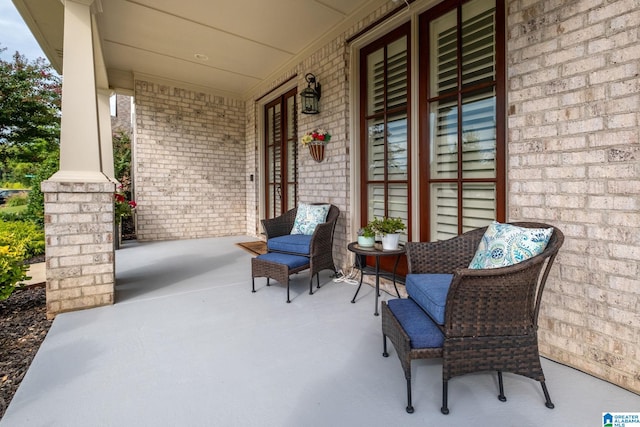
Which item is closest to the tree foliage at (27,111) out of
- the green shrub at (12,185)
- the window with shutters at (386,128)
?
the green shrub at (12,185)

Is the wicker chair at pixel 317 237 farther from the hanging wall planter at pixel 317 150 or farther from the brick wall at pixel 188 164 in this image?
the brick wall at pixel 188 164

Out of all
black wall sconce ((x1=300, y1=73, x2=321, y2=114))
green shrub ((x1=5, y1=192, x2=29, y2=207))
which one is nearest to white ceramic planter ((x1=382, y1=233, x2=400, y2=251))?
black wall sconce ((x1=300, y1=73, x2=321, y2=114))

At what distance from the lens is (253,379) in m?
1.81

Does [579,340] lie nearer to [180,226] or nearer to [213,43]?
[213,43]

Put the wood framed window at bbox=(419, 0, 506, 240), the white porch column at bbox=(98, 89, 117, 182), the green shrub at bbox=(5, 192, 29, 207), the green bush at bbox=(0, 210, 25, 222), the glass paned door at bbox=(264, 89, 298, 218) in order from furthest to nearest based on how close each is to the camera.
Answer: the green shrub at bbox=(5, 192, 29, 207), the green bush at bbox=(0, 210, 25, 222), the glass paned door at bbox=(264, 89, 298, 218), the white porch column at bbox=(98, 89, 117, 182), the wood framed window at bbox=(419, 0, 506, 240)

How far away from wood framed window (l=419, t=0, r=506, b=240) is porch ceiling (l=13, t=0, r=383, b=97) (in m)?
1.04

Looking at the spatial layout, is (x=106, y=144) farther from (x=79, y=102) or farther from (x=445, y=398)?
(x=445, y=398)

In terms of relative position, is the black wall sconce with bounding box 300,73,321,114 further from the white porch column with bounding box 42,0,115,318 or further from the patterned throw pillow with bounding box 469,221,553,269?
the patterned throw pillow with bounding box 469,221,553,269

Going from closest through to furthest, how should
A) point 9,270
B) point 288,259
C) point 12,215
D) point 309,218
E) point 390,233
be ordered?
point 9,270 → point 390,233 → point 288,259 → point 309,218 → point 12,215

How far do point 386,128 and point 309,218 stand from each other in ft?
4.45

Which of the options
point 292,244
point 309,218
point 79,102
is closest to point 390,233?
point 292,244

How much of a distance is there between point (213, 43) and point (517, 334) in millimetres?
5071

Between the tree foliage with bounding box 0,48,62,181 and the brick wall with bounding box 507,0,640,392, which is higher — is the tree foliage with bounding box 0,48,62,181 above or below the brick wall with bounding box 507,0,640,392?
above

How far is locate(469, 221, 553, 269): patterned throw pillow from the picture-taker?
1.67 metres
